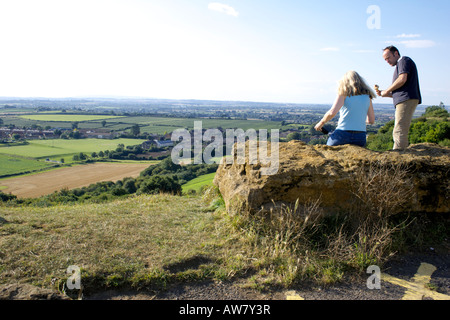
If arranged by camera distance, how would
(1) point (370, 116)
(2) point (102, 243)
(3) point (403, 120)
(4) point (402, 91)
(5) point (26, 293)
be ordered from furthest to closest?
(1) point (370, 116) → (3) point (403, 120) → (4) point (402, 91) → (2) point (102, 243) → (5) point (26, 293)

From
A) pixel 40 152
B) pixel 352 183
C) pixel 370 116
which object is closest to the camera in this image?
pixel 352 183

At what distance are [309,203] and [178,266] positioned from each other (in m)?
2.68

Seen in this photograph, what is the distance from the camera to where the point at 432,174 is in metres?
5.87

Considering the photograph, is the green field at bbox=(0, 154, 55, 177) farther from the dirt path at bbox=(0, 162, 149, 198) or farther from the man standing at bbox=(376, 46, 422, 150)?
the man standing at bbox=(376, 46, 422, 150)

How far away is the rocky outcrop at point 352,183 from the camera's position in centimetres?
568

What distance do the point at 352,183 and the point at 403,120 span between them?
2.27 m

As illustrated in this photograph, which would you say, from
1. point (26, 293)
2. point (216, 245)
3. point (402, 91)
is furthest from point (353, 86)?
point (26, 293)

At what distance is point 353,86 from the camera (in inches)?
245

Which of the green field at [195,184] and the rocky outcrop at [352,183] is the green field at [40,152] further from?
the rocky outcrop at [352,183]

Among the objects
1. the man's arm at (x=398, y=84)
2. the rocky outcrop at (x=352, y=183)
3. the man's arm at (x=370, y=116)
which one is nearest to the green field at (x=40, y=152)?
the rocky outcrop at (x=352, y=183)

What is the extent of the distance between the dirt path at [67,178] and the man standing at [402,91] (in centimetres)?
2784

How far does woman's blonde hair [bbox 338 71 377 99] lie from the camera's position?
625cm

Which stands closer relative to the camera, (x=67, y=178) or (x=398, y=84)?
(x=398, y=84)

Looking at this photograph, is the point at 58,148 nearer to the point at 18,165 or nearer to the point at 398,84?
the point at 18,165
